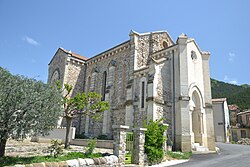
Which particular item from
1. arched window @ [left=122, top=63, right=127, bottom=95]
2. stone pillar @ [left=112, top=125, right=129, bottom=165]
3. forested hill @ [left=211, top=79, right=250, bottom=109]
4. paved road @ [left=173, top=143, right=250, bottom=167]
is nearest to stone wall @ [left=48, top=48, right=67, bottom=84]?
arched window @ [left=122, top=63, right=127, bottom=95]

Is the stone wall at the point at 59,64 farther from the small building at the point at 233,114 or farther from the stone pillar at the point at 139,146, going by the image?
the small building at the point at 233,114

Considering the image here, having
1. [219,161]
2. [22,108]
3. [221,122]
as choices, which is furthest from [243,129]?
[22,108]

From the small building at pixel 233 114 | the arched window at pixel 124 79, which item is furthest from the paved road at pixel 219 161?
the small building at pixel 233 114

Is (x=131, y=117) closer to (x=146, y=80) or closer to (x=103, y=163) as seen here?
(x=146, y=80)

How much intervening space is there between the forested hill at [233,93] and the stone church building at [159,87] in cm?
3161

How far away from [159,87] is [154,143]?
21.0 ft

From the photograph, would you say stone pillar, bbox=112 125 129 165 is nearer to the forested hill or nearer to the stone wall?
the stone wall

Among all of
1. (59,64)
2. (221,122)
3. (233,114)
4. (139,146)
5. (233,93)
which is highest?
(233,93)

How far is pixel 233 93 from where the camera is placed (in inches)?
2126

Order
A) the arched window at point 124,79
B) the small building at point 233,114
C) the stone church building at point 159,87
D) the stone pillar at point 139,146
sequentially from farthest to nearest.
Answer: the small building at point 233,114
the arched window at point 124,79
the stone church building at point 159,87
the stone pillar at point 139,146

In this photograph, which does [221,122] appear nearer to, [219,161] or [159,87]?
[159,87]

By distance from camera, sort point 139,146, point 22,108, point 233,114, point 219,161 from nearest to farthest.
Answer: point 22,108 < point 139,146 < point 219,161 < point 233,114

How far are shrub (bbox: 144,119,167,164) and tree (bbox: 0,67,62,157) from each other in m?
5.63

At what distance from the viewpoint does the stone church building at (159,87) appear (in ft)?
53.4
